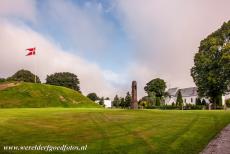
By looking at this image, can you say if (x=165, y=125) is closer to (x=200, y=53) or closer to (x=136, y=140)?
(x=136, y=140)

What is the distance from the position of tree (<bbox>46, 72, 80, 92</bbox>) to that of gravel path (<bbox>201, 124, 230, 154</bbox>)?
113283mm

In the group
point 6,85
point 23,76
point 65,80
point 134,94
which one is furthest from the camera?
point 65,80

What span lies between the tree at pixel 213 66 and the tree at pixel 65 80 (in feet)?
243

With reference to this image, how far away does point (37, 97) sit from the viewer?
63375 mm

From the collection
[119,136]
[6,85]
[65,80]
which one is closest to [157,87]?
[65,80]

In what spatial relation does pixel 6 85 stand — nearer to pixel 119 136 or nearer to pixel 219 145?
pixel 119 136

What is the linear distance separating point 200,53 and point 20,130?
165 feet

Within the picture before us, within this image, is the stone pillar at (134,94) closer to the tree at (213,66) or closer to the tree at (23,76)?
the tree at (213,66)

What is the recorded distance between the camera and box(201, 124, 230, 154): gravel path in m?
12.6

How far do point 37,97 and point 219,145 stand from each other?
2113 inches

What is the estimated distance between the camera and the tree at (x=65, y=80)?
418ft

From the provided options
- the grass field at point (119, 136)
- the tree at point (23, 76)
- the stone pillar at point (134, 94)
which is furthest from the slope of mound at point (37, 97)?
the tree at point (23, 76)

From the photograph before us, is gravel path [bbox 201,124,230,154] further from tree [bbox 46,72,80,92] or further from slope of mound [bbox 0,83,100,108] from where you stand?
tree [bbox 46,72,80,92]

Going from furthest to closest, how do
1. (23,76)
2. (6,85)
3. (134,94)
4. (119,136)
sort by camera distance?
1. (23,76)
2. (6,85)
3. (134,94)
4. (119,136)
